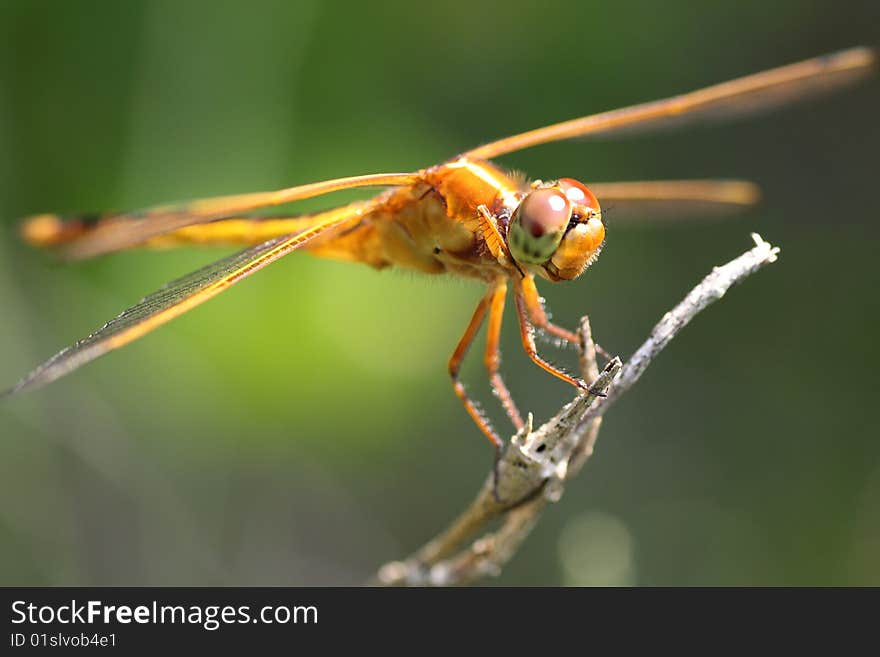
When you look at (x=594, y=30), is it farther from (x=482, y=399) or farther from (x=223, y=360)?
(x=223, y=360)

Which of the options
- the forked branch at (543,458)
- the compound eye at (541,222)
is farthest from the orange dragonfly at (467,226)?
the forked branch at (543,458)

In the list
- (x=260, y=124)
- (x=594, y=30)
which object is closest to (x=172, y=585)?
(x=260, y=124)

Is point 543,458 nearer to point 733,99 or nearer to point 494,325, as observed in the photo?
point 494,325

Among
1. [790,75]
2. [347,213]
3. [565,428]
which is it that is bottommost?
[565,428]

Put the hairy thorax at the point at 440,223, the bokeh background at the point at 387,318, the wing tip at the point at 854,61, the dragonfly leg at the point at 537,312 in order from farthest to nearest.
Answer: the bokeh background at the point at 387,318, the wing tip at the point at 854,61, the hairy thorax at the point at 440,223, the dragonfly leg at the point at 537,312

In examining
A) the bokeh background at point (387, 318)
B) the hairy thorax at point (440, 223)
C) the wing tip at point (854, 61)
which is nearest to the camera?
the hairy thorax at point (440, 223)

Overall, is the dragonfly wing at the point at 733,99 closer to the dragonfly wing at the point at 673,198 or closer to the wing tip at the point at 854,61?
the wing tip at the point at 854,61

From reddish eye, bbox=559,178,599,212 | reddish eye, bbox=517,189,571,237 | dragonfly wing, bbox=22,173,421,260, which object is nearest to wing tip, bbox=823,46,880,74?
reddish eye, bbox=559,178,599,212
